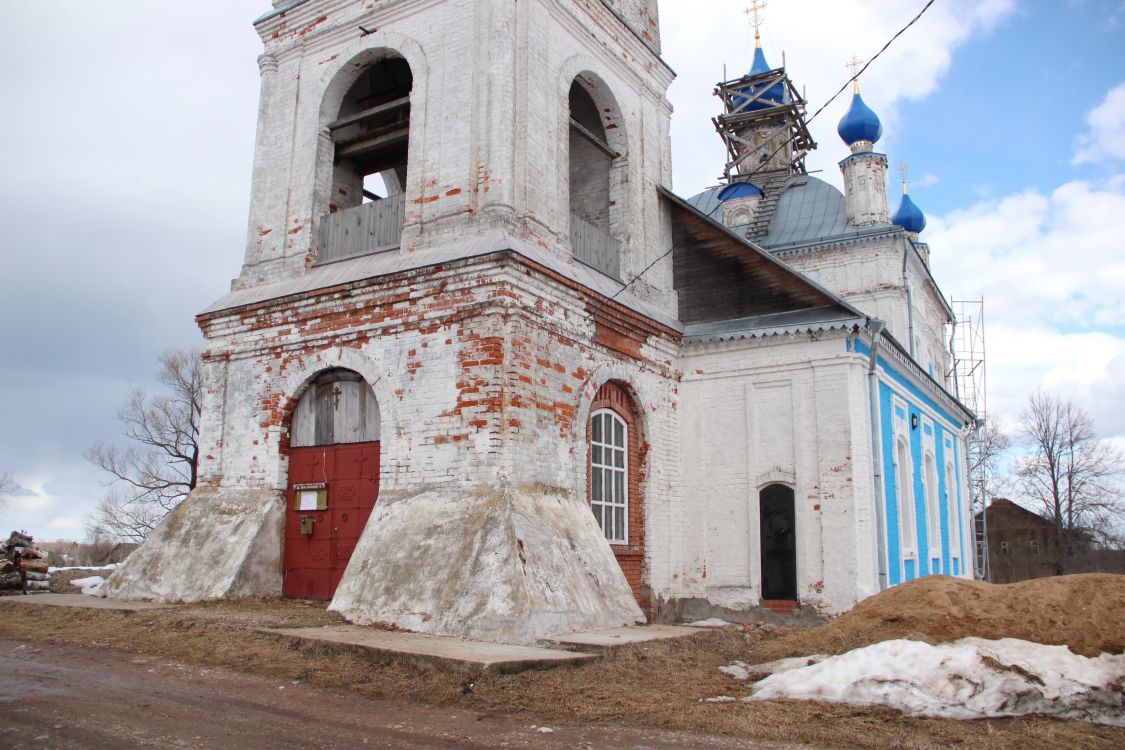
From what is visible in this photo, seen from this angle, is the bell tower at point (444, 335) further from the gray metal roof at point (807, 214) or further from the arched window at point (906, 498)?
the gray metal roof at point (807, 214)

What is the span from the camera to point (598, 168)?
1320 centimetres

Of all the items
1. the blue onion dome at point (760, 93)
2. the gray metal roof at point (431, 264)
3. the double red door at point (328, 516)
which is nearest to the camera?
the gray metal roof at point (431, 264)

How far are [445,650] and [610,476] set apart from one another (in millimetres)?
4676

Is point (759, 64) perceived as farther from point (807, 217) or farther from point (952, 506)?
point (952, 506)

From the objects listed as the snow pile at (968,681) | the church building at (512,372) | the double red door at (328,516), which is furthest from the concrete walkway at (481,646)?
the double red door at (328,516)

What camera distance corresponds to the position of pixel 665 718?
564 cm

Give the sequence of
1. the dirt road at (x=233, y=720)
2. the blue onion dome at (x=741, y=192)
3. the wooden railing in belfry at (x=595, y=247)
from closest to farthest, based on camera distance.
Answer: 1. the dirt road at (x=233, y=720)
2. the wooden railing in belfry at (x=595, y=247)
3. the blue onion dome at (x=741, y=192)

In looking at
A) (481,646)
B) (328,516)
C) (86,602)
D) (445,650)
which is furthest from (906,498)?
(86,602)

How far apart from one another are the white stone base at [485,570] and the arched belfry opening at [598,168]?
13.7 ft

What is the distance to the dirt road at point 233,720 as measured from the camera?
4845 millimetres

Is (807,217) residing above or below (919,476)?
above

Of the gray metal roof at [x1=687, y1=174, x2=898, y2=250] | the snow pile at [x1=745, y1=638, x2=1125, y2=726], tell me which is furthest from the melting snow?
the gray metal roof at [x1=687, y1=174, x2=898, y2=250]

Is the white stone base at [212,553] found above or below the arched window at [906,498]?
below

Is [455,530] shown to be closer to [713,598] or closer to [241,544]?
[241,544]
